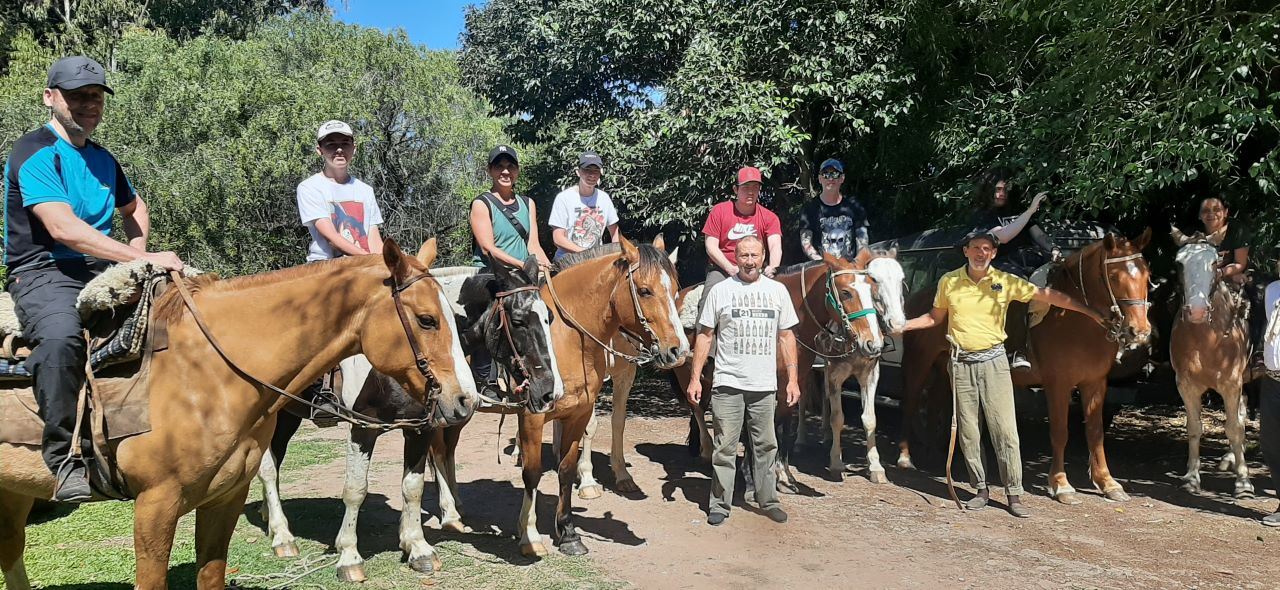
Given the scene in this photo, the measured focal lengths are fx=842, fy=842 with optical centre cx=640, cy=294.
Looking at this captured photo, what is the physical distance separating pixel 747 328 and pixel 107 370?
14.3ft

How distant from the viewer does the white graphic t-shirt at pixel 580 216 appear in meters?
7.48

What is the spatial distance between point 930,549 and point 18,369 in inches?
225

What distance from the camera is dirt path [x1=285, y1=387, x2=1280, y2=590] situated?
18.6 ft

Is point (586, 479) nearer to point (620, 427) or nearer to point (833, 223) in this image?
point (620, 427)

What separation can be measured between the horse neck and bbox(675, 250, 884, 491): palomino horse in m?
4.51

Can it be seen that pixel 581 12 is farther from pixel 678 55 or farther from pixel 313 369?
pixel 313 369

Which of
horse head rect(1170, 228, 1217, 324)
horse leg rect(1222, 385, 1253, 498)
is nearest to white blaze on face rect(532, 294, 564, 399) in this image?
horse head rect(1170, 228, 1217, 324)

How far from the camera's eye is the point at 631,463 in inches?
373

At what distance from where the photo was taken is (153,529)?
3584 mm

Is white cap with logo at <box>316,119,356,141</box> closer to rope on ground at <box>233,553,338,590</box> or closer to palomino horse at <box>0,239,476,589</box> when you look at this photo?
palomino horse at <box>0,239,476,589</box>

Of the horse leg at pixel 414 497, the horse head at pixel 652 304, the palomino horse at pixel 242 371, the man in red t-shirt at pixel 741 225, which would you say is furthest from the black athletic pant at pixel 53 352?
the man in red t-shirt at pixel 741 225

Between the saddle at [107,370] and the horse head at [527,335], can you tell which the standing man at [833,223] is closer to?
the horse head at [527,335]

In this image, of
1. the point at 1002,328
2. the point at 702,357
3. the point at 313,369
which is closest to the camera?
the point at 313,369

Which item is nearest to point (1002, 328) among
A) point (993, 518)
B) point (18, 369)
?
point (993, 518)
